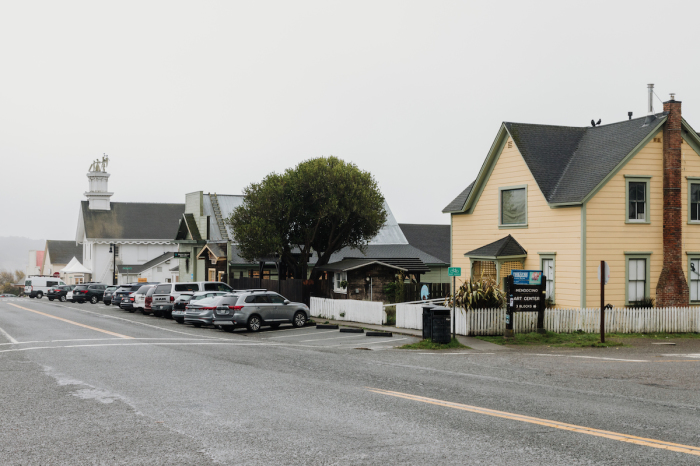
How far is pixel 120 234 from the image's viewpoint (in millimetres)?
83500

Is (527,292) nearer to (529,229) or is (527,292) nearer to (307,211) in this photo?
(529,229)

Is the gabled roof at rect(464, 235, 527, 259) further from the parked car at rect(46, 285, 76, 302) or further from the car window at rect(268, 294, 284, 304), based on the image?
the parked car at rect(46, 285, 76, 302)

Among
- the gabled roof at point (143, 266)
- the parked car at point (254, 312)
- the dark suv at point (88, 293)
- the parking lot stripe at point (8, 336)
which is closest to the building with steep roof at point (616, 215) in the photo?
the parked car at point (254, 312)

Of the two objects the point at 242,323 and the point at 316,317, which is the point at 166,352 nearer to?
the point at 242,323

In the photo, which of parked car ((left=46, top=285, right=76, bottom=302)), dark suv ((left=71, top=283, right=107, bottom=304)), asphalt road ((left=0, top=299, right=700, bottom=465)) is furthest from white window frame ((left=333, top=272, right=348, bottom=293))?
parked car ((left=46, top=285, right=76, bottom=302))

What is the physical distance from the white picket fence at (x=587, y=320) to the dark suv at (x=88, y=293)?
41.9 metres

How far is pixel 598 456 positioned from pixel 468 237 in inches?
1019

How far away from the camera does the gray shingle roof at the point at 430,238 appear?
169ft

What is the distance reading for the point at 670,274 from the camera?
2750cm

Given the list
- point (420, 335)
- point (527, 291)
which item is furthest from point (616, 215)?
point (420, 335)

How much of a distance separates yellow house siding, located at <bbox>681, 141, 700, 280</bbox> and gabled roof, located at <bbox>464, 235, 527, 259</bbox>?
251 inches

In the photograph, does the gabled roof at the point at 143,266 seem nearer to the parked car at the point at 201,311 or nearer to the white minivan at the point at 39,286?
the white minivan at the point at 39,286

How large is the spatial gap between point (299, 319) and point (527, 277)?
1093 centimetres

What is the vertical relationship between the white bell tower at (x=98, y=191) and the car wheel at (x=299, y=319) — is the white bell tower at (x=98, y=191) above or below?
above
